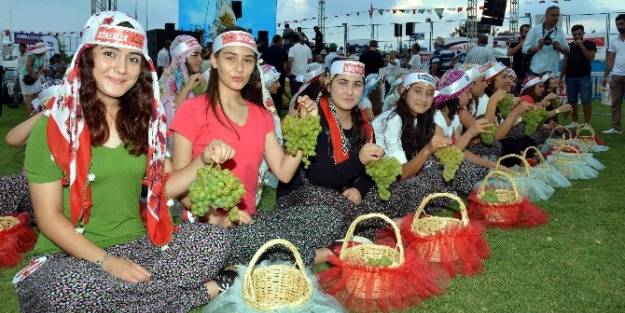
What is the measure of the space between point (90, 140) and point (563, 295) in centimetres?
305

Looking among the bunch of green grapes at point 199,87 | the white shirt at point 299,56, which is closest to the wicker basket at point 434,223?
the bunch of green grapes at point 199,87

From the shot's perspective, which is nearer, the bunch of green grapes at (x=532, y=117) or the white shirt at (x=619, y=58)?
the bunch of green grapes at (x=532, y=117)

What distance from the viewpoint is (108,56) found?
317cm

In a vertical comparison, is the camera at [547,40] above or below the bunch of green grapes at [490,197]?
above

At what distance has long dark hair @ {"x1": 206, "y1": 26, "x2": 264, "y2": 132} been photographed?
4.09 meters

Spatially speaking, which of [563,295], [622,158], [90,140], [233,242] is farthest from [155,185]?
[622,158]

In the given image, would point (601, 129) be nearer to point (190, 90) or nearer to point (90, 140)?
point (190, 90)

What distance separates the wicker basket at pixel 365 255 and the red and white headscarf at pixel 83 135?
3.94ft

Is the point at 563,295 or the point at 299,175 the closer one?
the point at 563,295

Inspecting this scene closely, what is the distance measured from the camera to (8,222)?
16.0 feet

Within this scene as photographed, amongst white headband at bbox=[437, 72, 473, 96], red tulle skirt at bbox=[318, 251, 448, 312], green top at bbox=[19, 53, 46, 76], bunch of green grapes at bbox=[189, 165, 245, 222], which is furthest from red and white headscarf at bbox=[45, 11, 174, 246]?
green top at bbox=[19, 53, 46, 76]

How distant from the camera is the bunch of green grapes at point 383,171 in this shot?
4746 mm

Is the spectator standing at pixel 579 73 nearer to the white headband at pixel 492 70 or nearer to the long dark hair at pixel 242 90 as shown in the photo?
the white headband at pixel 492 70

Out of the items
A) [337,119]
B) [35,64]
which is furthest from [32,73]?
[337,119]
